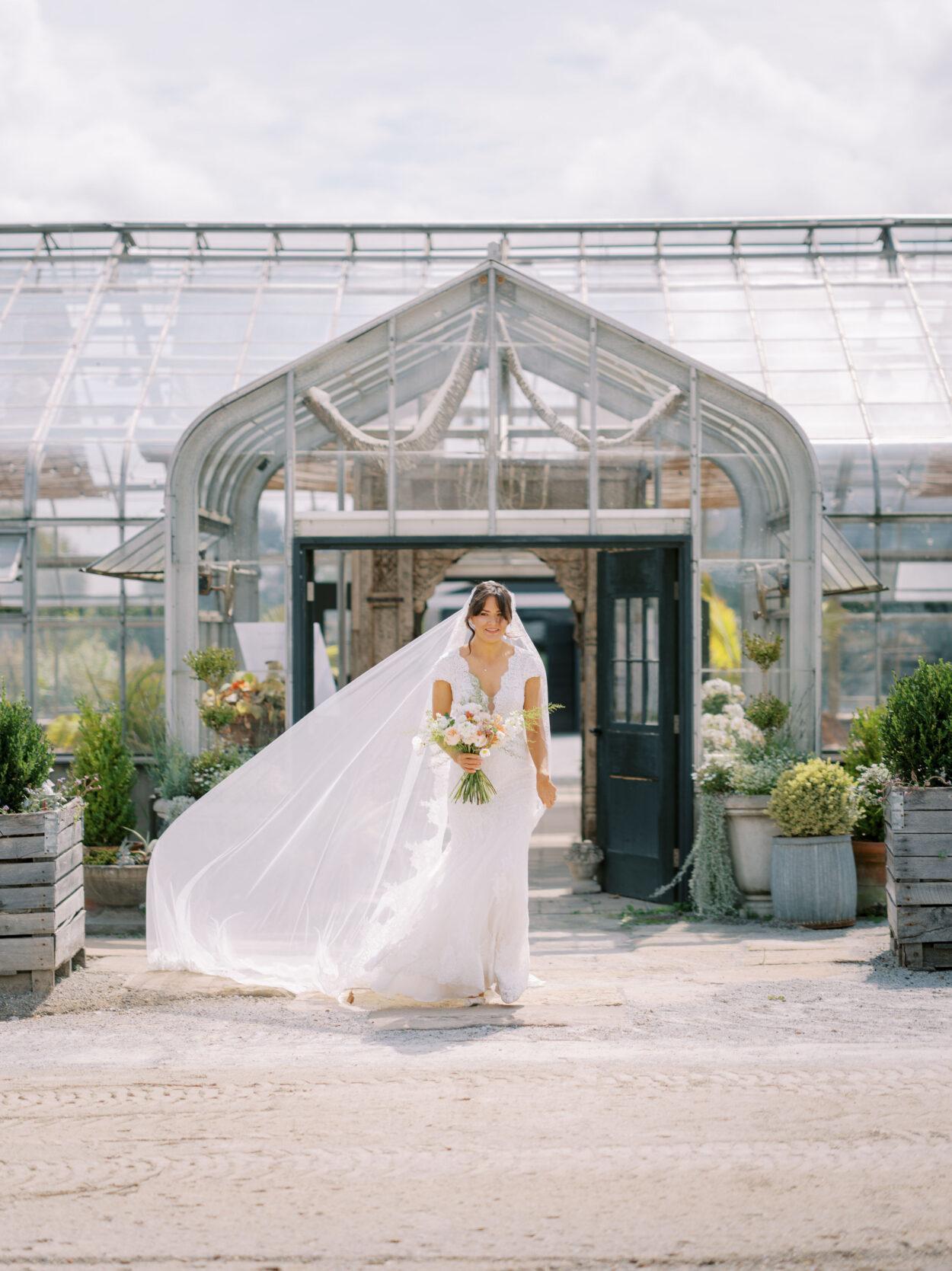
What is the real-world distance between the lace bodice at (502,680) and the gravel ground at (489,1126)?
1.35 meters

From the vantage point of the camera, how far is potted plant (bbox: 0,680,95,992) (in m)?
6.38

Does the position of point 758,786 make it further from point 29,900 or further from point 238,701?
point 29,900

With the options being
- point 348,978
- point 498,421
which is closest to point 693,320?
point 498,421

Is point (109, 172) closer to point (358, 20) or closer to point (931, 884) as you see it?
point (358, 20)

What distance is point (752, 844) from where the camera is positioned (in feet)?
28.0

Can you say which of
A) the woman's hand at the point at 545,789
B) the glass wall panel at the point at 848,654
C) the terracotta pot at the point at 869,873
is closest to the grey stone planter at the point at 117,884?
the woman's hand at the point at 545,789

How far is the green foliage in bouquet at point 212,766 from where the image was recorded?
8.71 meters

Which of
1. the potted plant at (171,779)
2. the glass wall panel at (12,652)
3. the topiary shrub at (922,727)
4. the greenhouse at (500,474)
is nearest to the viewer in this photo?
the topiary shrub at (922,727)

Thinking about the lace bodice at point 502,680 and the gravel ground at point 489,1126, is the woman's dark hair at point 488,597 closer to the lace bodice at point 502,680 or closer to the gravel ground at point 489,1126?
the lace bodice at point 502,680

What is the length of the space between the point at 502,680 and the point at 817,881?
284 centimetres

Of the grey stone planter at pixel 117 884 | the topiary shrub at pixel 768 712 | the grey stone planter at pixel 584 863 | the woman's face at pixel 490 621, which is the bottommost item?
the grey stone planter at pixel 584 863

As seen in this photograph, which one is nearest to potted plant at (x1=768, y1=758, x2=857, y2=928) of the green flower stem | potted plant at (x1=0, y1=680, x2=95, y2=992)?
the green flower stem

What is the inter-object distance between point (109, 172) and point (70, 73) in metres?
8.17

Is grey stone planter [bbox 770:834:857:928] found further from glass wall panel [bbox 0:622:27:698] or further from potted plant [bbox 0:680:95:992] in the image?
glass wall panel [bbox 0:622:27:698]
